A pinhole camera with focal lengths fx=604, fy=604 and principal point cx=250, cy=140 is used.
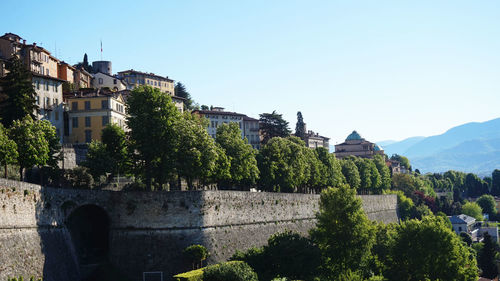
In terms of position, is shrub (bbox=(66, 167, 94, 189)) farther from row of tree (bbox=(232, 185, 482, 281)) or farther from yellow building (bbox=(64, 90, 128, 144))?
yellow building (bbox=(64, 90, 128, 144))

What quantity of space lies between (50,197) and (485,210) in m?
177

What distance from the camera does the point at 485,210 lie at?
19988 cm

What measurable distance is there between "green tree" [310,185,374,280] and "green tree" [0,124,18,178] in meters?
30.7

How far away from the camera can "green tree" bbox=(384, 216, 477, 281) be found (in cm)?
6425

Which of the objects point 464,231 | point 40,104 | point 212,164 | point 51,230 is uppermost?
point 40,104

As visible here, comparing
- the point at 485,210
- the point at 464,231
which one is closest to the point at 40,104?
the point at 464,231

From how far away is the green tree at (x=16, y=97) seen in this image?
6775cm

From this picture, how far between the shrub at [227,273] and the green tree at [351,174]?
66.4m

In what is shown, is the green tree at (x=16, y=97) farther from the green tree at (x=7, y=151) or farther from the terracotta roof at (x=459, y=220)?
the terracotta roof at (x=459, y=220)

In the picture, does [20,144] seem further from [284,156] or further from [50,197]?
[284,156]

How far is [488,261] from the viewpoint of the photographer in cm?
10856

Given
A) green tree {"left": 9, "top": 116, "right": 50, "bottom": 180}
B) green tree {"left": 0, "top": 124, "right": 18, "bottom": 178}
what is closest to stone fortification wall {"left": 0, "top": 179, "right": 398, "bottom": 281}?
green tree {"left": 0, "top": 124, "right": 18, "bottom": 178}

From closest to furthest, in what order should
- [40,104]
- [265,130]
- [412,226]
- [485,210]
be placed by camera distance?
[412,226]
[40,104]
[265,130]
[485,210]

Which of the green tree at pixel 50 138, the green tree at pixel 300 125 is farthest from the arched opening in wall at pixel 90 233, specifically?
the green tree at pixel 300 125
